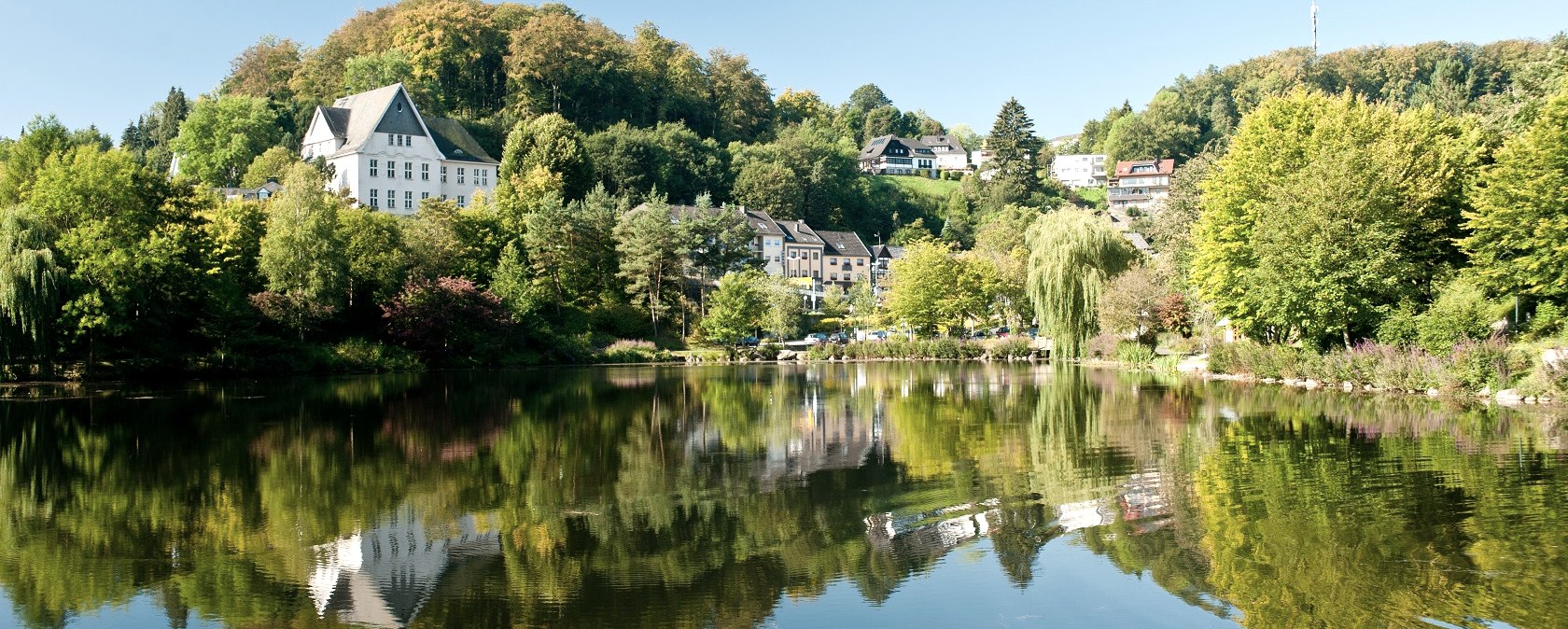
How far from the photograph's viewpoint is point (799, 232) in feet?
336

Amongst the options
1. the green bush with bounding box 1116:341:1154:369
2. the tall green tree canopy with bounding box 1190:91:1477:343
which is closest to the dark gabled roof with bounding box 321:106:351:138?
the green bush with bounding box 1116:341:1154:369

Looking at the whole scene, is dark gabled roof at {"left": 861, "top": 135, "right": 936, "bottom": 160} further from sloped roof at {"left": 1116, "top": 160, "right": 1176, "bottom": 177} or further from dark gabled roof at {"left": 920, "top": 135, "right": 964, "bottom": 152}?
sloped roof at {"left": 1116, "top": 160, "right": 1176, "bottom": 177}

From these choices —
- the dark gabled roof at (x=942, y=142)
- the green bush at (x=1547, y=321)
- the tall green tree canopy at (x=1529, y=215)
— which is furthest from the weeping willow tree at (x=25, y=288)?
the dark gabled roof at (x=942, y=142)

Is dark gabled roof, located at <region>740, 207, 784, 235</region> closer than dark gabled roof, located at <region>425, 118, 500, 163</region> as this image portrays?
No

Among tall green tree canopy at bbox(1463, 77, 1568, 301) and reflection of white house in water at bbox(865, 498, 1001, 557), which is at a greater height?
tall green tree canopy at bbox(1463, 77, 1568, 301)

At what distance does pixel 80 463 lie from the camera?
1775 cm

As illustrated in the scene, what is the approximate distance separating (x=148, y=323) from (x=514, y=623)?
38794 mm

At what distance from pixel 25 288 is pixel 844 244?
253 feet

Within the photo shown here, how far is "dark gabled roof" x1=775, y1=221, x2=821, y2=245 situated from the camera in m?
101

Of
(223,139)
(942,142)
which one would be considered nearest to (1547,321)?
(223,139)

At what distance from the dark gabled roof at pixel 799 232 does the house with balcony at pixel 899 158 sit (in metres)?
47.9

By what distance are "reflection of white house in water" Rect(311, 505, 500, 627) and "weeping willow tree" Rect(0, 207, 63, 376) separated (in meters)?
29.0

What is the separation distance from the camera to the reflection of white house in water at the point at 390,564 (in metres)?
9.12

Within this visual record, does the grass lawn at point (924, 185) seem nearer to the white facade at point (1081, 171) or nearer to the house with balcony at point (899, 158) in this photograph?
the house with balcony at point (899, 158)
